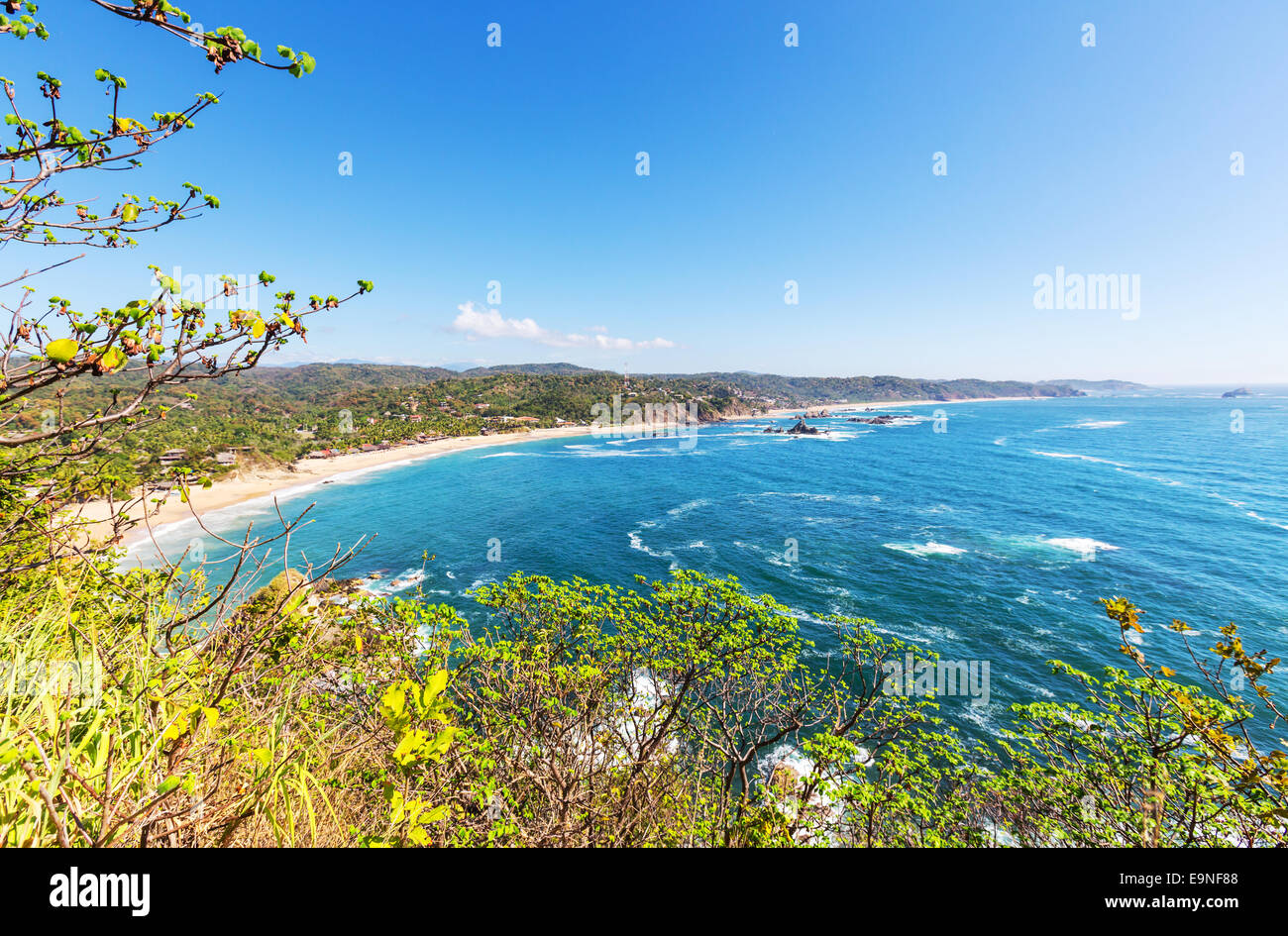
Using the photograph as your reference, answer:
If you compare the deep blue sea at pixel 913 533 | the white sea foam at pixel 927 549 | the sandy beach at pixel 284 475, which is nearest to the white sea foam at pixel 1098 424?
the deep blue sea at pixel 913 533

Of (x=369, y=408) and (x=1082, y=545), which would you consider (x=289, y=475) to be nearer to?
(x=369, y=408)

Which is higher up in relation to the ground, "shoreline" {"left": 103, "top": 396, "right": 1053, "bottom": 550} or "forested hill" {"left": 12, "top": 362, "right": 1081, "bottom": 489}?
"forested hill" {"left": 12, "top": 362, "right": 1081, "bottom": 489}

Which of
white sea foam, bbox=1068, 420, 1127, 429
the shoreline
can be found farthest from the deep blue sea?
white sea foam, bbox=1068, 420, 1127, 429

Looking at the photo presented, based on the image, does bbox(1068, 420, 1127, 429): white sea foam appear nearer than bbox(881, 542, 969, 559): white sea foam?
No

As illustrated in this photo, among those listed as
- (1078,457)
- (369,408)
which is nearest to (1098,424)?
(1078,457)

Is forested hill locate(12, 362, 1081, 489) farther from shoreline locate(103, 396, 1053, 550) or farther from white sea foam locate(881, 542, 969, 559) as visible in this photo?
white sea foam locate(881, 542, 969, 559)
